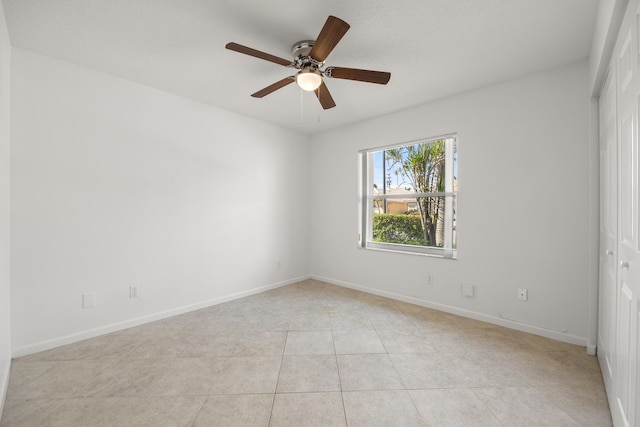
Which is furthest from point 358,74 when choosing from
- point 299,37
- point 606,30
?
point 606,30

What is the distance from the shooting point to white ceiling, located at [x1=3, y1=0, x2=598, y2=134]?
1814 millimetres

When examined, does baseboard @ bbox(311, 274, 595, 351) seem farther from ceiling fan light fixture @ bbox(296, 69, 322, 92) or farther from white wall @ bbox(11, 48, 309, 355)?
ceiling fan light fixture @ bbox(296, 69, 322, 92)

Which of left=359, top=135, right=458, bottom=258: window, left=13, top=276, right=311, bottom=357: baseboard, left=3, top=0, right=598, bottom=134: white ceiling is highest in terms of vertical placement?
left=3, top=0, right=598, bottom=134: white ceiling

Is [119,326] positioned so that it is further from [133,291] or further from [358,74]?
[358,74]

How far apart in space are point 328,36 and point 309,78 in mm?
422

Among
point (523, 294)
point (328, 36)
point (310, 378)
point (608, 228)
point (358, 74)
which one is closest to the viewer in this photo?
point (328, 36)

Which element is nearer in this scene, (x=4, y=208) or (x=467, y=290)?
(x=4, y=208)

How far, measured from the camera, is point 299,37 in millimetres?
2117

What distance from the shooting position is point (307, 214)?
4.70 meters

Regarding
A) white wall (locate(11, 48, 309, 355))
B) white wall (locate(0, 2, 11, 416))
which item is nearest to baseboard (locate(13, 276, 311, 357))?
white wall (locate(11, 48, 309, 355))

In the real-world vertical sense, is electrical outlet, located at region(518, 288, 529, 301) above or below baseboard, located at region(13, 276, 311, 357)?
above

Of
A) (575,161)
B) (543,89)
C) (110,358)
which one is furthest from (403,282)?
(110,358)

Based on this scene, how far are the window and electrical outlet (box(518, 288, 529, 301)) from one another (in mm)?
729

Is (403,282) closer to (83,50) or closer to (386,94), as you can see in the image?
(386,94)
